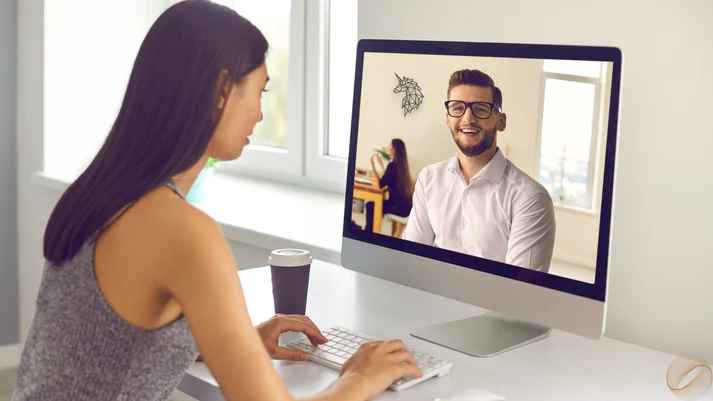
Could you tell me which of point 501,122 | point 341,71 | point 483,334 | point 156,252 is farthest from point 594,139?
point 341,71

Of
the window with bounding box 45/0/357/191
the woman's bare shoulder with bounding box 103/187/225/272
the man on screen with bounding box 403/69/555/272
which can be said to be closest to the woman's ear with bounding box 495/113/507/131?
the man on screen with bounding box 403/69/555/272

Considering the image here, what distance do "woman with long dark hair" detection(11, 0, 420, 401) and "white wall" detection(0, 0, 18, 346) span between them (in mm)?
2253

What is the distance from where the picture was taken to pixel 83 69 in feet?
10.5

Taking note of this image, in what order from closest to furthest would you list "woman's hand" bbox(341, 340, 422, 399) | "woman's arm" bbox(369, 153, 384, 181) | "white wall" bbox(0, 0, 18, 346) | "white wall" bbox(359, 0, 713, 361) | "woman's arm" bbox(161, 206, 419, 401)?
"woman's arm" bbox(161, 206, 419, 401), "woman's hand" bbox(341, 340, 422, 399), "white wall" bbox(359, 0, 713, 361), "woman's arm" bbox(369, 153, 384, 181), "white wall" bbox(0, 0, 18, 346)

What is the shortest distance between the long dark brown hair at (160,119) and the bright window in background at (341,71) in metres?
1.52

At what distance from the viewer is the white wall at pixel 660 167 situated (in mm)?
1517

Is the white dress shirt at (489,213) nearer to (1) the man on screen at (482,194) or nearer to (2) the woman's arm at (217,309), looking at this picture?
(1) the man on screen at (482,194)

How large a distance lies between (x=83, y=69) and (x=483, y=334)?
2.10 m

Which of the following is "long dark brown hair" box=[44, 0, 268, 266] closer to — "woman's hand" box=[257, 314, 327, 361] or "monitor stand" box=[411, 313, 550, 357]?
"woman's hand" box=[257, 314, 327, 361]

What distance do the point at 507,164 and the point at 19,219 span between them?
238 cm

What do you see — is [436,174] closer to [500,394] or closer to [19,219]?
[500,394]

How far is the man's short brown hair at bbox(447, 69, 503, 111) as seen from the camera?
1.45m

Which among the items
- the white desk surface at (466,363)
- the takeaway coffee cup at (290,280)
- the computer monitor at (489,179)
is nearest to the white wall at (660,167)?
the white desk surface at (466,363)

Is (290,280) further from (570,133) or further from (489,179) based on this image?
(570,133)
